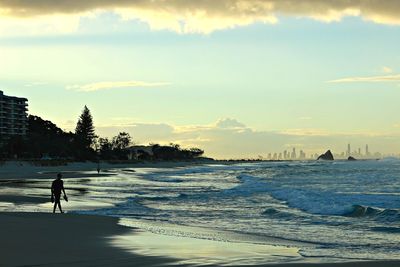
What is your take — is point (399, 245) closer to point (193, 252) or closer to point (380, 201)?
point (193, 252)

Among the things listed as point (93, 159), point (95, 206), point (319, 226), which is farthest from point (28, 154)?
point (319, 226)

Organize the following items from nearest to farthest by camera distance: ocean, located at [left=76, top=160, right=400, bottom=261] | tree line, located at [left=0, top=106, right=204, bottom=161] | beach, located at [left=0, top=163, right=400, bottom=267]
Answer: beach, located at [left=0, top=163, right=400, bottom=267], ocean, located at [left=76, top=160, right=400, bottom=261], tree line, located at [left=0, top=106, right=204, bottom=161]

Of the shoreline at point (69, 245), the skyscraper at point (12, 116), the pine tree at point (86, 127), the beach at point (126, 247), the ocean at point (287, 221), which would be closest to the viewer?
the shoreline at point (69, 245)

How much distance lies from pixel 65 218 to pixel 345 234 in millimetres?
9337

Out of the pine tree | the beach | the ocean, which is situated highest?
the pine tree

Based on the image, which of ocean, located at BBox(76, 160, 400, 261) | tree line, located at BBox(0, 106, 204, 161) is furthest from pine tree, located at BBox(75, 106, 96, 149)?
ocean, located at BBox(76, 160, 400, 261)

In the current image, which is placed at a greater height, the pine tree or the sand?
the pine tree

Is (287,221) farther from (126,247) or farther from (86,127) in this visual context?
(86,127)

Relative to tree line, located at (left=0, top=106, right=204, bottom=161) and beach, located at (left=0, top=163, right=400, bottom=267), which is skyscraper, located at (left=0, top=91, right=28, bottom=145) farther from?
beach, located at (left=0, top=163, right=400, bottom=267)

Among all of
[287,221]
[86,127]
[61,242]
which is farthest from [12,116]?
[61,242]

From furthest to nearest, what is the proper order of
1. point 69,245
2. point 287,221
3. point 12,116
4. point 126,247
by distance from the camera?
point 12,116, point 287,221, point 69,245, point 126,247

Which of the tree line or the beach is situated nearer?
the beach

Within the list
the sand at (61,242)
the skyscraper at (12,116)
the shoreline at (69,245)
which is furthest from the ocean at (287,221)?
the skyscraper at (12,116)

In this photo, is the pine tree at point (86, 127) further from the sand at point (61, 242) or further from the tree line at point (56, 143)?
the sand at point (61, 242)
